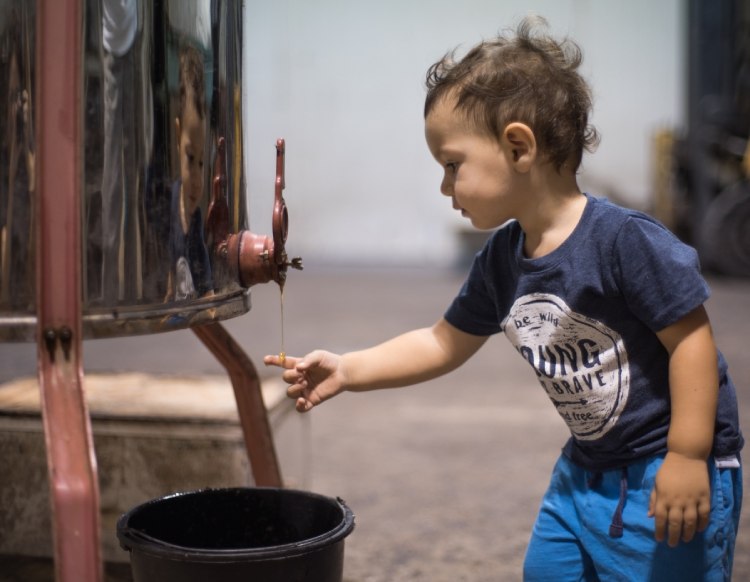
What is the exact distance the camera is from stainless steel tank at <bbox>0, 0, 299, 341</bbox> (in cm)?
89

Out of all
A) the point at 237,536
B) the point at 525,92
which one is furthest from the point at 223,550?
the point at 525,92

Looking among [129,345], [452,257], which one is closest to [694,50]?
[452,257]

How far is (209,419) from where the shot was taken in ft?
5.19

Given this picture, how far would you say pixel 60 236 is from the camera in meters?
0.88

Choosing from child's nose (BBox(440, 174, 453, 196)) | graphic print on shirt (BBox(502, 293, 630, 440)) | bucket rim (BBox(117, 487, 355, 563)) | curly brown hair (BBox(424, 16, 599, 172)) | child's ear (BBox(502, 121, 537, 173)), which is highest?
curly brown hair (BBox(424, 16, 599, 172))

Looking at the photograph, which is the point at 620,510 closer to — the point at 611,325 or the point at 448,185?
the point at 611,325

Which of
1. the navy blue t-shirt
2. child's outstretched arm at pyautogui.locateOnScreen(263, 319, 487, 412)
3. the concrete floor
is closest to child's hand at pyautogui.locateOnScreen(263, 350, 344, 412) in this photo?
child's outstretched arm at pyautogui.locateOnScreen(263, 319, 487, 412)

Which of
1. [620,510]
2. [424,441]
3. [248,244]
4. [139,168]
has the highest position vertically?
[139,168]

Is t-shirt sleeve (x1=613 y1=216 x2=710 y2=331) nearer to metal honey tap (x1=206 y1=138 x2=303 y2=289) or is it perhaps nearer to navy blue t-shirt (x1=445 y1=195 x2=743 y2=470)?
navy blue t-shirt (x1=445 y1=195 x2=743 y2=470)

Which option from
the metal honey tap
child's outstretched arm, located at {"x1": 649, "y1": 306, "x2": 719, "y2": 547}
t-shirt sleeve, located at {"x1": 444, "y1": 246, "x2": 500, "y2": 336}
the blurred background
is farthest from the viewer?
the blurred background

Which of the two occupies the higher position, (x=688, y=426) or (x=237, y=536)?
(x=688, y=426)

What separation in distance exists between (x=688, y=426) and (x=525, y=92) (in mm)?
405

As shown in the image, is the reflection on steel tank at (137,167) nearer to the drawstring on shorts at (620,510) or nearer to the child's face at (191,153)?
the child's face at (191,153)

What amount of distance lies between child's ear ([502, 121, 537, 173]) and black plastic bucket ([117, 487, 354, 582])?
17.4 inches
